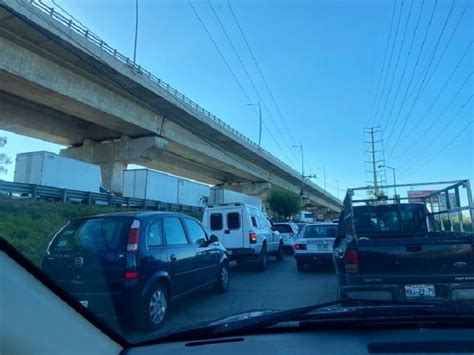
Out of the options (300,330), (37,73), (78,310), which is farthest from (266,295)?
(37,73)

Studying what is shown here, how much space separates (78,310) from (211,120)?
33.5 meters

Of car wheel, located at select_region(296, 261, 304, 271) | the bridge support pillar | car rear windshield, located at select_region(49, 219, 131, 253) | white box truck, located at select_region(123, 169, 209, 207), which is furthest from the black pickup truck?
the bridge support pillar

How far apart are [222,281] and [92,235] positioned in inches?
164

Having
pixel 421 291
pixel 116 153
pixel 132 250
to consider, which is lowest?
pixel 421 291

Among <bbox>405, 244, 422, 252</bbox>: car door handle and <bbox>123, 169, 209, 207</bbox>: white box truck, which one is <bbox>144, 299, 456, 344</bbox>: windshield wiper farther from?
<bbox>123, 169, 209, 207</bbox>: white box truck

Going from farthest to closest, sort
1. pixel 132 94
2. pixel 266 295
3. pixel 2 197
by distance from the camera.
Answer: pixel 132 94
pixel 266 295
pixel 2 197

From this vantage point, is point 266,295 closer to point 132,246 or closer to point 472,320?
point 132,246

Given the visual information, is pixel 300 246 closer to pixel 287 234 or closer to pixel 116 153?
pixel 287 234

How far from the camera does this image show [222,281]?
9.09 m

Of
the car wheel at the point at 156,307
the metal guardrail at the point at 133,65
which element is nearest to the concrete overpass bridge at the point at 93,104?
the metal guardrail at the point at 133,65

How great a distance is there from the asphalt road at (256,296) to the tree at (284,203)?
151 feet

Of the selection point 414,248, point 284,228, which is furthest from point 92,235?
point 284,228

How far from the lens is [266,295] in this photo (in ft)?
27.4

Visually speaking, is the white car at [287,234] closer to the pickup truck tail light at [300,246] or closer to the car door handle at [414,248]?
the pickup truck tail light at [300,246]
